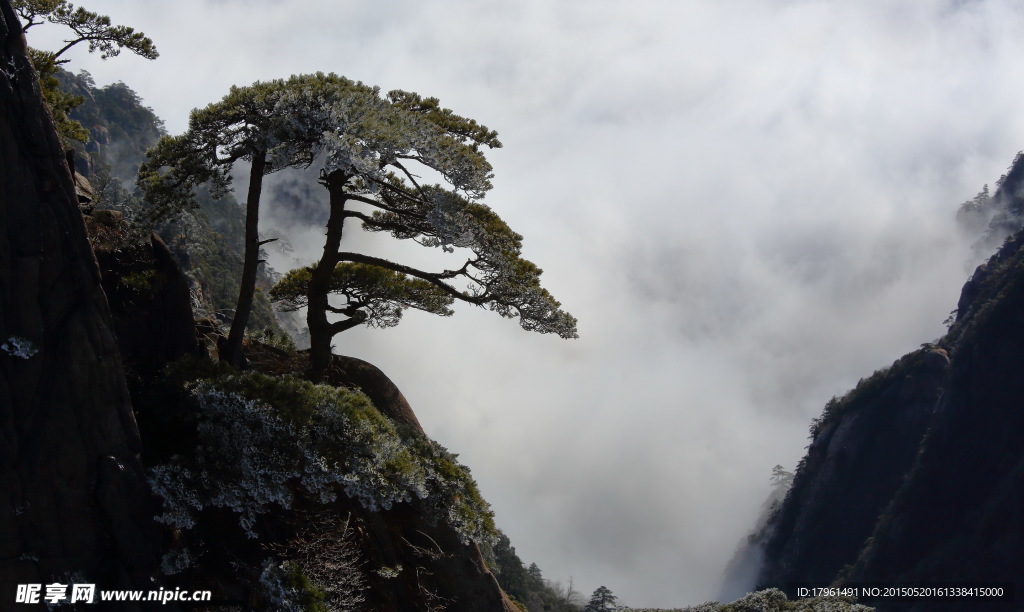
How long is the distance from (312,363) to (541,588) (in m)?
51.7

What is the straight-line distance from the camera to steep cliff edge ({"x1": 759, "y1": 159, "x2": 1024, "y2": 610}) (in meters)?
82.5

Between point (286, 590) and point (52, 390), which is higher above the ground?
point (52, 390)

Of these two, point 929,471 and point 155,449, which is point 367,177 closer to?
point 155,449

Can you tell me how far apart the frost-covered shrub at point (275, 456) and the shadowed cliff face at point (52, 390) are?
64 centimetres

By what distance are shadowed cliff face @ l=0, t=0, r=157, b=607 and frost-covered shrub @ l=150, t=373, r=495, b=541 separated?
0.64 metres

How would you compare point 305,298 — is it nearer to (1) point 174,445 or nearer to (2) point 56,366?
(1) point 174,445

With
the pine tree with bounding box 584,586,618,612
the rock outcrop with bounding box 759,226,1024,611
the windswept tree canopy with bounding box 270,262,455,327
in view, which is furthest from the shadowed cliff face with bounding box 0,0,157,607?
the rock outcrop with bounding box 759,226,1024,611

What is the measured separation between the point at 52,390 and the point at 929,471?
104 m

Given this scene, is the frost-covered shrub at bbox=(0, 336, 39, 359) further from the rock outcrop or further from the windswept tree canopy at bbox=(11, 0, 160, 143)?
the rock outcrop

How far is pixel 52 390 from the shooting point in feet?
29.1

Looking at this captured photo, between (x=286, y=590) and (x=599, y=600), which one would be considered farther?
(x=599, y=600)

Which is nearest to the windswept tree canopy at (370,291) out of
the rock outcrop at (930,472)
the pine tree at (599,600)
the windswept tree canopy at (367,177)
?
the windswept tree canopy at (367,177)

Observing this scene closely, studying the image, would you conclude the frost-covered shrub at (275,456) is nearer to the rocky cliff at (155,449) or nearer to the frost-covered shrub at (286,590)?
the rocky cliff at (155,449)

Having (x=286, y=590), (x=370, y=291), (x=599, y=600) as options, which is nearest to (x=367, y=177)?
(x=370, y=291)
